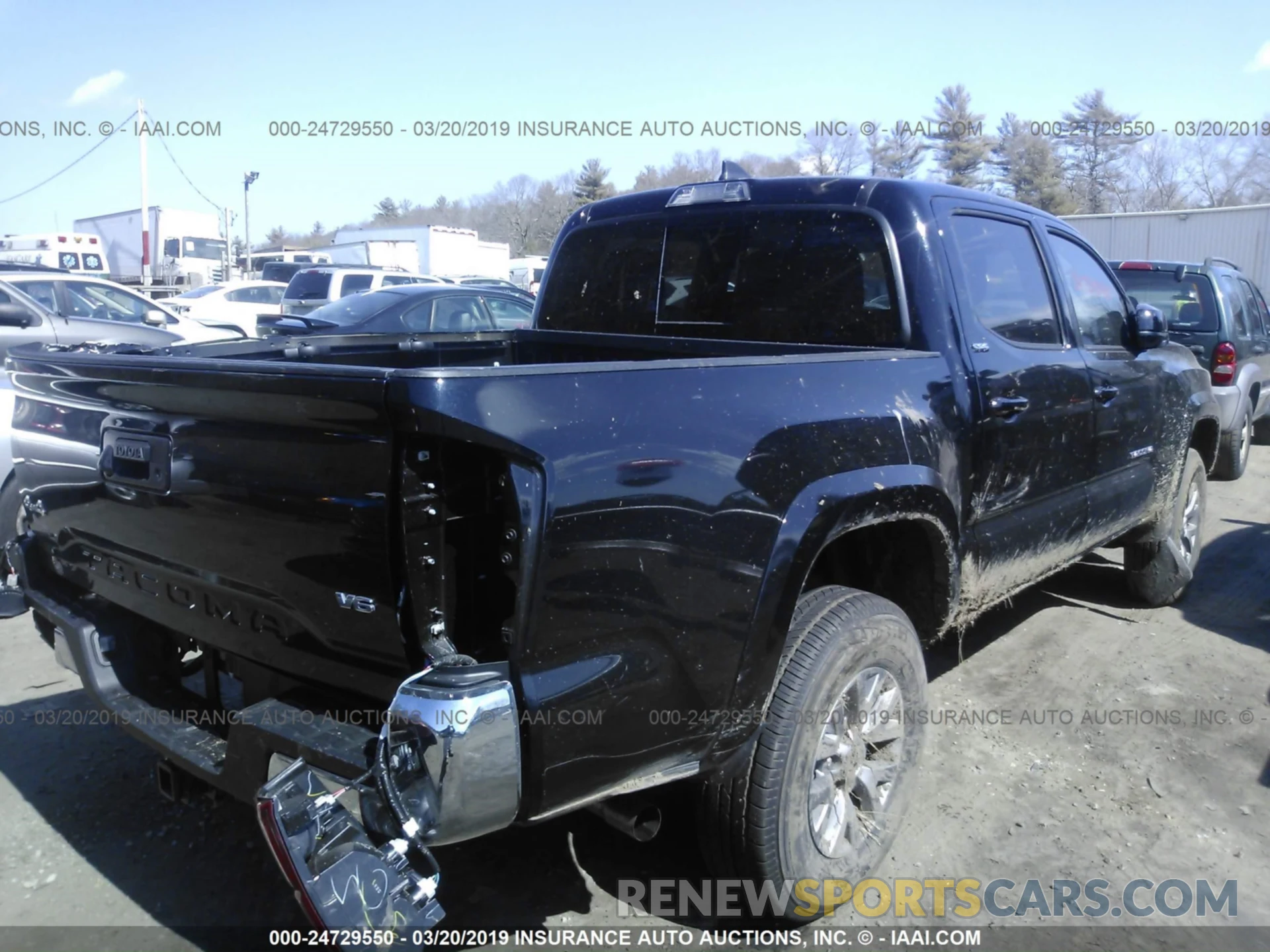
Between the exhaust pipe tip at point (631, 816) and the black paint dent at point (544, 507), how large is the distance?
0.53 feet

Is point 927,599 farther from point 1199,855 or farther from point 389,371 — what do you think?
point 389,371

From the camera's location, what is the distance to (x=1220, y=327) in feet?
27.8

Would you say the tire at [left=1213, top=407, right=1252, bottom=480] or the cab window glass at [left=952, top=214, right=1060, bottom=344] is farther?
the tire at [left=1213, top=407, right=1252, bottom=480]

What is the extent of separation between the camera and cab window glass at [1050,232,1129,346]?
4.12m

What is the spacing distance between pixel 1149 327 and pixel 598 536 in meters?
3.48

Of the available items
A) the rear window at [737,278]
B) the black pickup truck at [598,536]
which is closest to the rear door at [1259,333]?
the black pickup truck at [598,536]

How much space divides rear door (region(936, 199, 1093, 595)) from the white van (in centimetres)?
2801

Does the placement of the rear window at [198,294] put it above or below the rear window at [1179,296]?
above

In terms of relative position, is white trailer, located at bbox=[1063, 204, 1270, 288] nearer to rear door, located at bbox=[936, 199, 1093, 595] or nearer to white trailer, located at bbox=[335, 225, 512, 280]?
white trailer, located at bbox=[335, 225, 512, 280]

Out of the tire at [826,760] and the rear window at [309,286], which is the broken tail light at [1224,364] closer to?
the tire at [826,760]

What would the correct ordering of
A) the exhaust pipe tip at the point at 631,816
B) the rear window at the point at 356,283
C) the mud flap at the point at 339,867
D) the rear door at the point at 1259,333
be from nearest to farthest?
the mud flap at the point at 339,867 → the exhaust pipe tip at the point at 631,816 → the rear door at the point at 1259,333 → the rear window at the point at 356,283

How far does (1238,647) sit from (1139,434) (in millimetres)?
1308

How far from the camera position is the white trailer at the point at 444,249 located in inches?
1093

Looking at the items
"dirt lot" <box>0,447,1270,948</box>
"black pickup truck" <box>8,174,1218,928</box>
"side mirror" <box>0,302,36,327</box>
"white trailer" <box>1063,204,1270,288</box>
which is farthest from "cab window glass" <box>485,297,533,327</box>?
"white trailer" <box>1063,204,1270,288</box>
